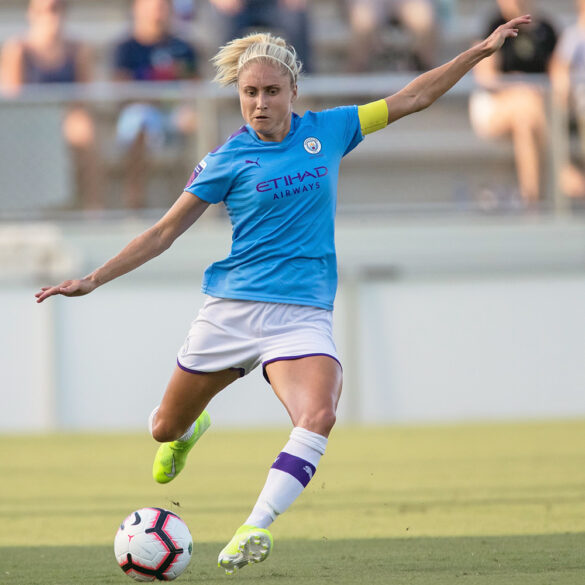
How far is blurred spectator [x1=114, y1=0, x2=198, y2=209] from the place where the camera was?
12703mm

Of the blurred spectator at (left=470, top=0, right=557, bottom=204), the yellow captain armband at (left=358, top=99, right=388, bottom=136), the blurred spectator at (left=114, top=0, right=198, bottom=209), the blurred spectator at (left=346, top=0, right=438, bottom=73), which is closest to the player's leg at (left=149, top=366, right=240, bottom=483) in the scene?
the yellow captain armband at (left=358, top=99, right=388, bottom=136)

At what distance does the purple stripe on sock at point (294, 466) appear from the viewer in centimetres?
505

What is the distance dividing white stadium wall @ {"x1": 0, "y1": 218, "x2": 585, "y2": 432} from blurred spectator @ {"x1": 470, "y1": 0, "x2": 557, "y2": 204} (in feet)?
2.54

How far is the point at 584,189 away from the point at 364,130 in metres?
7.54

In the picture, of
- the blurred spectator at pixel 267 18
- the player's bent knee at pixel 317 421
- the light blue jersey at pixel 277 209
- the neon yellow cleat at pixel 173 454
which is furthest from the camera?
the blurred spectator at pixel 267 18

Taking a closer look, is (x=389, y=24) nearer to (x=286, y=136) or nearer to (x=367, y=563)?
(x=286, y=136)

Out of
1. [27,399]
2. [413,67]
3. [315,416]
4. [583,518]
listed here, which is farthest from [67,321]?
[315,416]

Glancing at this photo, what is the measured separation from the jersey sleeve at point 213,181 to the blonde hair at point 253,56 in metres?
0.38

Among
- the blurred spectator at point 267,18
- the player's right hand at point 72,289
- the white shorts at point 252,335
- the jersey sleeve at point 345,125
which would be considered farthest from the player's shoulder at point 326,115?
the blurred spectator at point 267,18

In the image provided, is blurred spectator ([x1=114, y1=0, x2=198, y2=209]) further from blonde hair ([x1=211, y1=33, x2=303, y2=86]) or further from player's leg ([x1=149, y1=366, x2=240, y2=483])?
blonde hair ([x1=211, y1=33, x2=303, y2=86])

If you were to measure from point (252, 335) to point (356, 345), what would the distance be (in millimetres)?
7469

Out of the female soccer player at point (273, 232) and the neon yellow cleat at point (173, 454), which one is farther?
the neon yellow cleat at point (173, 454)

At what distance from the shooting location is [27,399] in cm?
1297

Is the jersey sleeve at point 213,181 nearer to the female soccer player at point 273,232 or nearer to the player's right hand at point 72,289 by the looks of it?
the female soccer player at point 273,232
